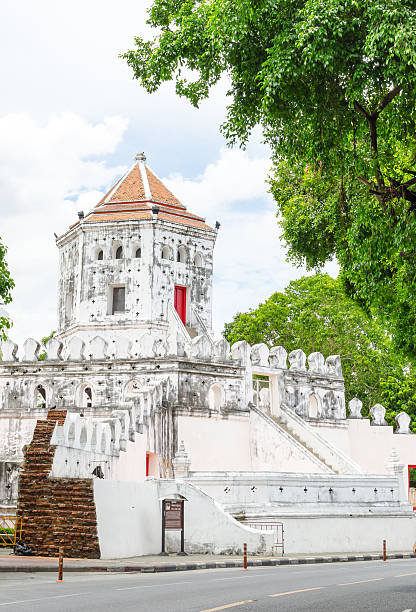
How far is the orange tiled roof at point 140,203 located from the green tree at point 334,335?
826 cm

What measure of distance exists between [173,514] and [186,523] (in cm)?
98

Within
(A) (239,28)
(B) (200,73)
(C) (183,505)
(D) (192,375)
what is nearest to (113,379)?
(D) (192,375)

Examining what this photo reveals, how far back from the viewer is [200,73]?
12875 millimetres

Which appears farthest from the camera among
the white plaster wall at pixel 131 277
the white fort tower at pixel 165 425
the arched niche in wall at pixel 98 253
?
the arched niche in wall at pixel 98 253

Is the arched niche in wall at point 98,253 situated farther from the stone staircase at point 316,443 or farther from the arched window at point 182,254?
the stone staircase at point 316,443

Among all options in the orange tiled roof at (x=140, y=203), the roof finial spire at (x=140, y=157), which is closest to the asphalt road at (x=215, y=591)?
the orange tiled roof at (x=140, y=203)

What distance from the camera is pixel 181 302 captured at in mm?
31031

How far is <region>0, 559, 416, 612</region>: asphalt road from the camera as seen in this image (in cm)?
846

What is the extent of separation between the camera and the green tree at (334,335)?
38.1 m

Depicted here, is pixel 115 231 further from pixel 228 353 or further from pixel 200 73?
pixel 200 73

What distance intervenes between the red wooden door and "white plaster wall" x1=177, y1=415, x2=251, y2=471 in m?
5.97

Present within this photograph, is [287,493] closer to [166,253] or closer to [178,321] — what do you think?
[178,321]

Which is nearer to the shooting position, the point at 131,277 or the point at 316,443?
the point at 316,443

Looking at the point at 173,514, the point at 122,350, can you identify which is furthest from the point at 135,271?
the point at 173,514
